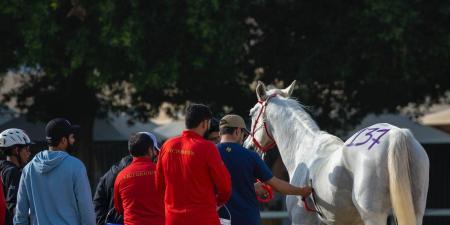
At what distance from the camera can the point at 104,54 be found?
744 inches

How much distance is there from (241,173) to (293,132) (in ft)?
5.62

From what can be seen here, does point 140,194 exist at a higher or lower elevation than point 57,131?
lower

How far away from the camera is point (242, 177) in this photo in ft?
27.2

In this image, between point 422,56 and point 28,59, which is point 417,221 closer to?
point 422,56

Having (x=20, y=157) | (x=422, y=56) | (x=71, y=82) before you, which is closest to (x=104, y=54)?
(x=71, y=82)

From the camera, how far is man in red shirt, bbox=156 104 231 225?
7566mm

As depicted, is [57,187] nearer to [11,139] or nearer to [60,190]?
[60,190]

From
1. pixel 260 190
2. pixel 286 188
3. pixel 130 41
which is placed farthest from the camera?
pixel 130 41

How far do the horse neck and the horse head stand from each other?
9 centimetres

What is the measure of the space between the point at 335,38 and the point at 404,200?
11133 mm

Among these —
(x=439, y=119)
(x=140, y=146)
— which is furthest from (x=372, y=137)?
(x=439, y=119)

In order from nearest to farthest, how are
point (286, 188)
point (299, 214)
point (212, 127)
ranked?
point (286, 188) < point (212, 127) < point (299, 214)

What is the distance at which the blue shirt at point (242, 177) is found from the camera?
8.27 meters

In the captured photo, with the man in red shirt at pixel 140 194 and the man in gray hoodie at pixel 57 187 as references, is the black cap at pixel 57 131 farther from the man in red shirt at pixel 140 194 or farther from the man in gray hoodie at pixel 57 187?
the man in red shirt at pixel 140 194
